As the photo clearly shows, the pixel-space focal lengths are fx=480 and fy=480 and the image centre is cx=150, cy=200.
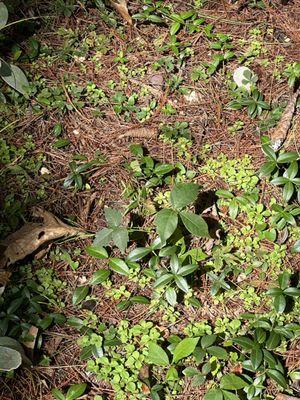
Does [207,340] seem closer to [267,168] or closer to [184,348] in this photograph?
[184,348]

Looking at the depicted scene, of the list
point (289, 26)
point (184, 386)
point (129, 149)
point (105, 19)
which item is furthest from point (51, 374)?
point (289, 26)

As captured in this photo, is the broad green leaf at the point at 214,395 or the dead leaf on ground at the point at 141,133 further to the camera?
the dead leaf on ground at the point at 141,133

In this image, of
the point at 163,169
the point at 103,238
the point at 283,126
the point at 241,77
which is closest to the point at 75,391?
the point at 103,238

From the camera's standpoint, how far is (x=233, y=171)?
2.82 meters

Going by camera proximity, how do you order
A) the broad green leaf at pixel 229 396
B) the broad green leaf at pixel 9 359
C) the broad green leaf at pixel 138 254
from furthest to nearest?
the broad green leaf at pixel 138 254, the broad green leaf at pixel 229 396, the broad green leaf at pixel 9 359

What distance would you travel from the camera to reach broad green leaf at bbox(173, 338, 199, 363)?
222 centimetres

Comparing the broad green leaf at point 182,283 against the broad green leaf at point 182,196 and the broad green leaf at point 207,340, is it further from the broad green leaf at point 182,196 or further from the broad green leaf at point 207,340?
the broad green leaf at point 182,196

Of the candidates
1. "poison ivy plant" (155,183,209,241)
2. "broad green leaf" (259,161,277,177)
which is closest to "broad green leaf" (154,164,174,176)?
"poison ivy plant" (155,183,209,241)

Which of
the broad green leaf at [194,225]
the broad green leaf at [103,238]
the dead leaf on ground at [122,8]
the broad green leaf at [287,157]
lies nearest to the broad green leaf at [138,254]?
the broad green leaf at [103,238]

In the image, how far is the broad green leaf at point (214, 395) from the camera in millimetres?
2107

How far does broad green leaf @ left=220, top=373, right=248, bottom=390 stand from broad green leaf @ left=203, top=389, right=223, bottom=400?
0.04 metres

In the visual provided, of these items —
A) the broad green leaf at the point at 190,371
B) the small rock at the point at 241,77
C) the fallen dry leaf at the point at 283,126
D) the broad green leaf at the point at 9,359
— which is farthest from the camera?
the small rock at the point at 241,77

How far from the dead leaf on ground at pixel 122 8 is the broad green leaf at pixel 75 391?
239 centimetres

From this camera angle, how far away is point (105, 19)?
333cm
